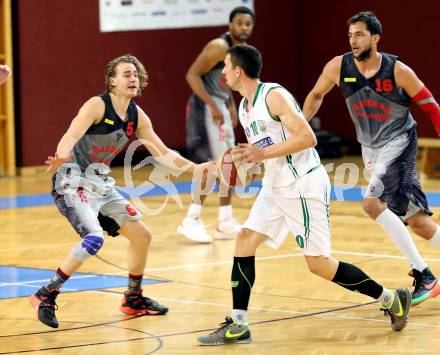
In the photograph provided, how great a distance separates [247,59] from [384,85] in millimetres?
1392

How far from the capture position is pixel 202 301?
733 cm

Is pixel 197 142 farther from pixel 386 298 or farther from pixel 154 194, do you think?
pixel 386 298

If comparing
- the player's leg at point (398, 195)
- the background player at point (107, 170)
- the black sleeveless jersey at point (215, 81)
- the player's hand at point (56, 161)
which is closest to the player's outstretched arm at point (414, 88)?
the player's leg at point (398, 195)

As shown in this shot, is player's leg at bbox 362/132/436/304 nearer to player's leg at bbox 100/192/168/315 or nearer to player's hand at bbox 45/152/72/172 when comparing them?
player's leg at bbox 100/192/168/315

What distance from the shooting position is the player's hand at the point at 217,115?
1020 centimetres

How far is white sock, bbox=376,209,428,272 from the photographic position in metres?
7.11

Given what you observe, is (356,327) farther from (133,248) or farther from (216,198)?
(216,198)

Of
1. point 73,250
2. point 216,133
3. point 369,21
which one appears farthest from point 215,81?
point 73,250

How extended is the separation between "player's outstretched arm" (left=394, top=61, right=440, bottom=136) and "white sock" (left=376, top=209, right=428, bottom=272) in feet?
2.09

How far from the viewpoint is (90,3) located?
15266 mm

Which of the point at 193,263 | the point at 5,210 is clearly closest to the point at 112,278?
the point at 193,263

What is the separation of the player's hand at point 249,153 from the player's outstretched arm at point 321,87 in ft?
4.68

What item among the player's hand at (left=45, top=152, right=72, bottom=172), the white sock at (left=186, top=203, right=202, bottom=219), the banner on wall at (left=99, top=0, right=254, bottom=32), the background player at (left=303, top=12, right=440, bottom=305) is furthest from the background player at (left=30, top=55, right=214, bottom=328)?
the banner on wall at (left=99, top=0, right=254, bottom=32)

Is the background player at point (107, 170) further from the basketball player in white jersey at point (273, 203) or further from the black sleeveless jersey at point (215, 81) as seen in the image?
the black sleeveless jersey at point (215, 81)
